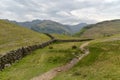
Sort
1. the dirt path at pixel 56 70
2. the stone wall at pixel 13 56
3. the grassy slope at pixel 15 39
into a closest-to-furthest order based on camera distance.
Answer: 1. the dirt path at pixel 56 70
2. the stone wall at pixel 13 56
3. the grassy slope at pixel 15 39

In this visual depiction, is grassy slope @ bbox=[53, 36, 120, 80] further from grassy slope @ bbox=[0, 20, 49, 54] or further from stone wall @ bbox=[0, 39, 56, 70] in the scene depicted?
grassy slope @ bbox=[0, 20, 49, 54]

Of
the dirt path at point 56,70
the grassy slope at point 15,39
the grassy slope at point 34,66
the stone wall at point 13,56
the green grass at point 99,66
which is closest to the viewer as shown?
the green grass at point 99,66

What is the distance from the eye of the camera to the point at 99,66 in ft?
150

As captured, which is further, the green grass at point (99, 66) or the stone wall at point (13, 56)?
the stone wall at point (13, 56)

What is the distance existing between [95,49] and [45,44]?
26.3m

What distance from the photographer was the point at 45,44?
277ft

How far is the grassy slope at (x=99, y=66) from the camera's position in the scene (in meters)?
38.7

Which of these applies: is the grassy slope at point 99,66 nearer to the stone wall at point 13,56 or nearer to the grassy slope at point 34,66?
the grassy slope at point 34,66

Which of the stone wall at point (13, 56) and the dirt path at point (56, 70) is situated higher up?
the stone wall at point (13, 56)

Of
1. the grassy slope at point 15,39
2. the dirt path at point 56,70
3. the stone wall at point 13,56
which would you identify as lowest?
the dirt path at point 56,70

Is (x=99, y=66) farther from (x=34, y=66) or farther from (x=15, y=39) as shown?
(x=15, y=39)

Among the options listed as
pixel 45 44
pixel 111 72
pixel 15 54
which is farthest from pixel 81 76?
pixel 45 44

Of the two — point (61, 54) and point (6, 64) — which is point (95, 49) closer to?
point (61, 54)

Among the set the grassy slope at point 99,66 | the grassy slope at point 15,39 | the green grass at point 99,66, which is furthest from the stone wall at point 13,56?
the grassy slope at point 99,66
